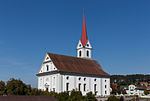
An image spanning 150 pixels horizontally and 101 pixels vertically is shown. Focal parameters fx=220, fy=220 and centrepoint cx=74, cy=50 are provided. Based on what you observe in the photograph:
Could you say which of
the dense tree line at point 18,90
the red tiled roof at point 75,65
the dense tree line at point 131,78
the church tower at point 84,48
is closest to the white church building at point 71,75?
the red tiled roof at point 75,65

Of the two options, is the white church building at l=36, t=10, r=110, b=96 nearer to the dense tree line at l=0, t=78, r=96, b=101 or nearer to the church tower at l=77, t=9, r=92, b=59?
the church tower at l=77, t=9, r=92, b=59

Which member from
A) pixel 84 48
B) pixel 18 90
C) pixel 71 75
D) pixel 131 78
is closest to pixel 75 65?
pixel 71 75

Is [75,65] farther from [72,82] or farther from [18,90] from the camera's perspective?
[18,90]

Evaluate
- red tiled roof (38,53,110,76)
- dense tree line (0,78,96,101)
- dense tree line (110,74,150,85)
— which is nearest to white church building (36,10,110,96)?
red tiled roof (38,53,110,76)

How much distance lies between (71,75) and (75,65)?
4.91 m

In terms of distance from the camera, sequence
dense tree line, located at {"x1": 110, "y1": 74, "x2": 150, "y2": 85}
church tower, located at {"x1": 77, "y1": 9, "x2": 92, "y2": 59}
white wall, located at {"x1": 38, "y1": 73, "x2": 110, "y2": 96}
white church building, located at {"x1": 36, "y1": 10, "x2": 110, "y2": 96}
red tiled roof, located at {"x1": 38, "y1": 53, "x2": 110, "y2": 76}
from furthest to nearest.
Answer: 1. dense tree line, located at {"x1": 110, "y1": 74, "x2": 150, "y2": 85}
2. church tower, located at {"x1": 77, "y1": 9, "x2": 92, "y2": 59}
3. red tiled roof, located at {"x1": 38, "y1": 53, "x2": 110, "y2": 76}
4. white church building, located at {"x1": 36, "y1": 10, "x2": 110, "y2": 96}
5. white wall, located at {"x1": 38, "y1": 73, "x2": 110, "y2": 96}

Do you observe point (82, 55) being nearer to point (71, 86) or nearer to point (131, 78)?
point (71, 86)

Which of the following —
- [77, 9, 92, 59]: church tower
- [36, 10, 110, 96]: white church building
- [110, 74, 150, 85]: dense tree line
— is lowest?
[110, 74, 150, 85]: dense tree line

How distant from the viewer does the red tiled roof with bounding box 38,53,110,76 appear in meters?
61.9

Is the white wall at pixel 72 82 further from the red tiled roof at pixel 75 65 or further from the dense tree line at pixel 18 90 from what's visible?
the dense tree line at pixel 18 90

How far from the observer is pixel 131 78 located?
641ft

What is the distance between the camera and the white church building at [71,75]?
60.5 m

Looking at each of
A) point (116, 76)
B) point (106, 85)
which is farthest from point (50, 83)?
point (116, 76)

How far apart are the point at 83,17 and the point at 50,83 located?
117 feet
